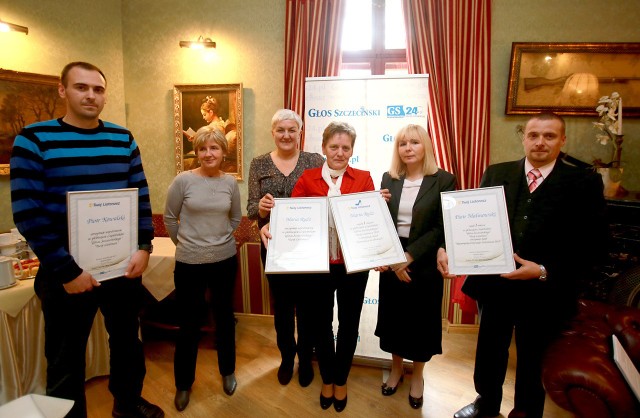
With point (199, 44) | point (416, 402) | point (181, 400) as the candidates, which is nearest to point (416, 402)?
point (416, 402)

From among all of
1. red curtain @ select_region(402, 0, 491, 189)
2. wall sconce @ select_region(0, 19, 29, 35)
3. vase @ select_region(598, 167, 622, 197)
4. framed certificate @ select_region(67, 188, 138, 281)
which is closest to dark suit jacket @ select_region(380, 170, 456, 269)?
red curtain @ select_region(402, 0, 491, 189)

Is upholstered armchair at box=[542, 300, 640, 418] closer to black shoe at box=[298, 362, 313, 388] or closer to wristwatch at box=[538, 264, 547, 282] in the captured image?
wristwatch at box=[538, 264, 547, 282]

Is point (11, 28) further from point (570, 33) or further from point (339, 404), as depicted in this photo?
point (570, 33)

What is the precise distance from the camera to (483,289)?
1.91 metres

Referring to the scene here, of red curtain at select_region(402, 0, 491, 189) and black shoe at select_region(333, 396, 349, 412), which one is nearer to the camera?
black shoe at select_region(333, 396, 349, 412)

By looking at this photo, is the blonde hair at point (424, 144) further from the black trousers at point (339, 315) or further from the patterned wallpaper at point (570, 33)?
the patterned wallpaper at point (570, 33)

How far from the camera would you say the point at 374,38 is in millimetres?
3398

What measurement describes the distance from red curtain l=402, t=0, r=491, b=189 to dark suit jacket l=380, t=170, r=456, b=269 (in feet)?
4.40

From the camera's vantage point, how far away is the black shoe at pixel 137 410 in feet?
6.73

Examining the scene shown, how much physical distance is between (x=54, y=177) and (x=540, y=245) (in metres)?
2.33

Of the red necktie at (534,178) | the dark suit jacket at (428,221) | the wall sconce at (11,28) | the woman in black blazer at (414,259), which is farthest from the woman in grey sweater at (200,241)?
the wall sconce at (11,28)

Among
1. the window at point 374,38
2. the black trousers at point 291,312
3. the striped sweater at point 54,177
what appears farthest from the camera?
the window at point 374,38

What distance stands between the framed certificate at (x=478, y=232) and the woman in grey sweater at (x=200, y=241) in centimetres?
126

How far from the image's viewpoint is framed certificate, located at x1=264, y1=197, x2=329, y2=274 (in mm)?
1789
